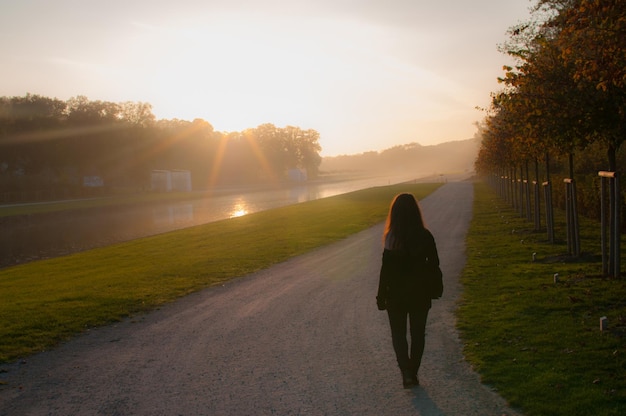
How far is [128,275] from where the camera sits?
14.7 m

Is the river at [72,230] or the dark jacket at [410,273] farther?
the river at [72,230]

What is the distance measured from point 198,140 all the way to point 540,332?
107846mm

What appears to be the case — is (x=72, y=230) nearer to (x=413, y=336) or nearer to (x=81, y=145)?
(x=413, y=336)

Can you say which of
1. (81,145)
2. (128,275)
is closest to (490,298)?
(128,275)

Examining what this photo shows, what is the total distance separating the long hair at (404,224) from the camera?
6.03 meters

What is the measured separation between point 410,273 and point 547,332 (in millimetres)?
2840

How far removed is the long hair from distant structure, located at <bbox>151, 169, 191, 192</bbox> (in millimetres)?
76273

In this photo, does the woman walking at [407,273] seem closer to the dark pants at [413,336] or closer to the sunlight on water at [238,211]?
the dark pants at [413,336]

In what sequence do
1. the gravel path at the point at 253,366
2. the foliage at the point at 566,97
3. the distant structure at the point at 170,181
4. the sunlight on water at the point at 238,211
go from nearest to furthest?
the gravel path at the point at 253,366 → the foliage at the point at 566,97 → the sunlight on water at the point at 238,211 → the distant structure at the point at 170,181

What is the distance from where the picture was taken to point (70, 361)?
762cm

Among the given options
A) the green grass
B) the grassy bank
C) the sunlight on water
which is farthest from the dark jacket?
the sunlight on water

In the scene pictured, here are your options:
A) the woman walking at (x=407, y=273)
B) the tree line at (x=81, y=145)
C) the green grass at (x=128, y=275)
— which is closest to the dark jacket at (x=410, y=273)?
the woman walking at (x=407, y=273)

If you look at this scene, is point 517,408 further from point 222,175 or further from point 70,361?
point 222,175

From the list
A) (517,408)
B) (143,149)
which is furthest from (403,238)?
(143,149)
